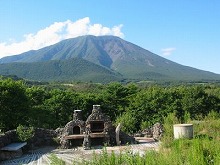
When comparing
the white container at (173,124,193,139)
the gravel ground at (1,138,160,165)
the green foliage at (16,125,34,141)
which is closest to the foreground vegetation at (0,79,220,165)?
the gravel ground at (1,138,160,165)

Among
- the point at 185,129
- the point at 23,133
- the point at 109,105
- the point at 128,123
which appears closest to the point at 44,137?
the point at 23,133

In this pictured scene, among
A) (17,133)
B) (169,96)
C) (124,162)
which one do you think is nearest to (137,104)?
(169,96)

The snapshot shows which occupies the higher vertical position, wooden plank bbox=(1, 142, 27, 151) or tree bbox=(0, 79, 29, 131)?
tree bbox=(0, 79, 29, 131)

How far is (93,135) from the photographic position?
23.8 metres

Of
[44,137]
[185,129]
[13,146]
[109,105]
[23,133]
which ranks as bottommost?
[13,146]

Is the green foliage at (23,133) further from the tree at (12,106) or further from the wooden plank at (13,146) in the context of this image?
the tree at (12,106)

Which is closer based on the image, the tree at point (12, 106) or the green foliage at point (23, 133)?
the green foliage at point (23, 133)

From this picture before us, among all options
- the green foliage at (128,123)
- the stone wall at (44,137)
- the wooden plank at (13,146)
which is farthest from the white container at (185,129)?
the green foliage at (128,123)

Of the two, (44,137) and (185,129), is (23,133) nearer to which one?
(44,137)

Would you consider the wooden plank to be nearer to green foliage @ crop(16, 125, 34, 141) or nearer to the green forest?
green foliage @ crop(16, 125, 34, 141)

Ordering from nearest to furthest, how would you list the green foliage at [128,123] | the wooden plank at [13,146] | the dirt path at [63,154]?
the dirt path at [63,154] < the wooden plank at [13,146] < the green foliage at [128,123]

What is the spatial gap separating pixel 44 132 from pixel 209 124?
1246 centimetres

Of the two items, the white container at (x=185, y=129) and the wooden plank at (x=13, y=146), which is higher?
the white container at (x=185, y=129)

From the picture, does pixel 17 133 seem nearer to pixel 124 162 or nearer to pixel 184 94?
pixel 124 162
